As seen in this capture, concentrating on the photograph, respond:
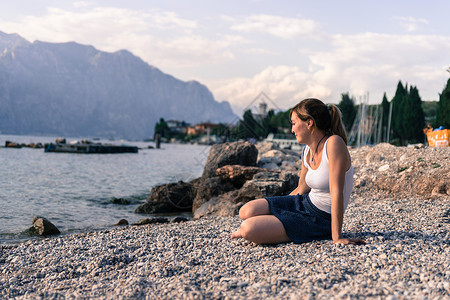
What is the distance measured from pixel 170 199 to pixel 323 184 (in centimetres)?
904

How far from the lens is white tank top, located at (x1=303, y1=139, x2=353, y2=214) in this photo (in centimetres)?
441

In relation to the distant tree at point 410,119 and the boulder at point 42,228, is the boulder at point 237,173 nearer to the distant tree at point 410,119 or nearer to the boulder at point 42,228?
the boulder at point 42,228

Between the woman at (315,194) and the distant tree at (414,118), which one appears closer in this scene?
the woman at (315,194)

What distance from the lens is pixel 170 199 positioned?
12.9 m

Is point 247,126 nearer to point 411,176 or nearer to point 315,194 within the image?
point 411,176

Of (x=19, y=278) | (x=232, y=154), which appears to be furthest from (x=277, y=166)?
(x=19, y=278)

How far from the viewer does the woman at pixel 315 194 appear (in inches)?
169

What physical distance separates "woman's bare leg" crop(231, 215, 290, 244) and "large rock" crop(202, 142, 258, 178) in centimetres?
930

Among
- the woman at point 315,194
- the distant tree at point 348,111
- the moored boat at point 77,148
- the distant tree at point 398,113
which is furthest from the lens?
the distant tree at point 348,111

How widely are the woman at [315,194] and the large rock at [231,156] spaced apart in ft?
30.1

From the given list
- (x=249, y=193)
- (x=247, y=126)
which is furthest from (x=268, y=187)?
(x=247, y=126)

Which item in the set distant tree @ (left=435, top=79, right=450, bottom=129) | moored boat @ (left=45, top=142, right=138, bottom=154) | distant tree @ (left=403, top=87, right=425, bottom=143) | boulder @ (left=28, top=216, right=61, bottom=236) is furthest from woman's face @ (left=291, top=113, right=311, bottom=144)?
moored boat @ (left=45, top=142, right=138, bottom=154)

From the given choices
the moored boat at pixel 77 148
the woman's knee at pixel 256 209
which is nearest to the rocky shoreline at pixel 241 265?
the woman's knee at pixel 256 209

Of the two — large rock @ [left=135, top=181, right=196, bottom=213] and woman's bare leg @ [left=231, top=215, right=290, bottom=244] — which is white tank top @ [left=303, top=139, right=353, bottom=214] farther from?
large rock @ [left=135, top=181, right=196, bottom=213]
